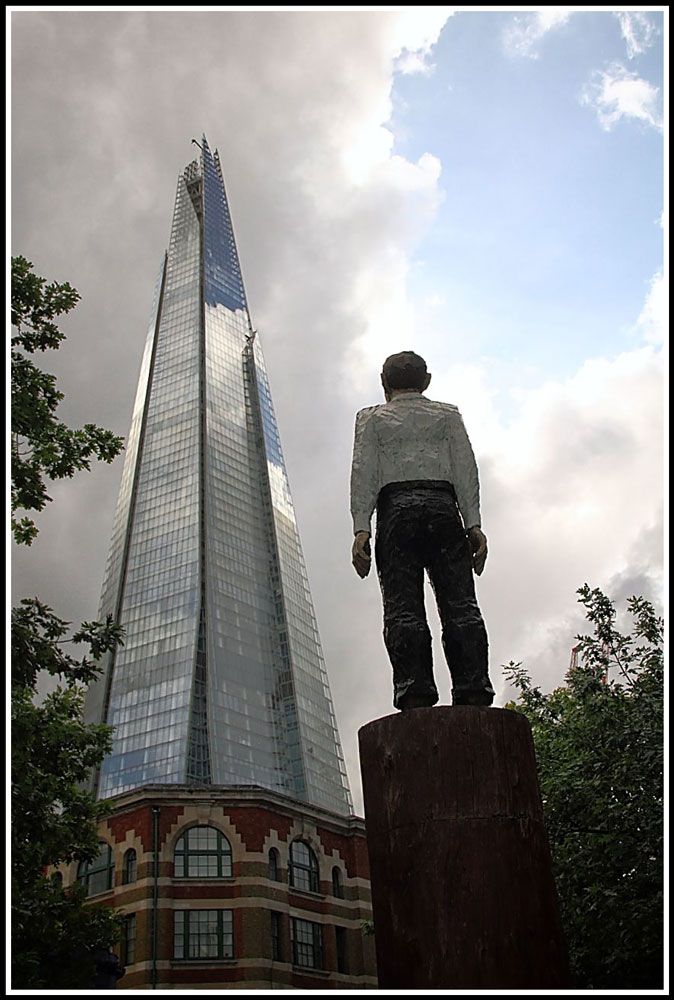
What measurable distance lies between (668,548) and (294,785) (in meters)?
71.0

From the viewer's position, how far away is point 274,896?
43.3m

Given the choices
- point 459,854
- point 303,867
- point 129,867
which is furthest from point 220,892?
point 459,854

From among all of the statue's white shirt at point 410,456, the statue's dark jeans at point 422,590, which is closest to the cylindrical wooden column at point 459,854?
the statue's dark jeans at point 422,590

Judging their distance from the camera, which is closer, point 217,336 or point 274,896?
point 274,896

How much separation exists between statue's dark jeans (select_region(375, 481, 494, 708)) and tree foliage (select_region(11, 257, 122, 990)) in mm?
7396

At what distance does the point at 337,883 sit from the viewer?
48719 mm

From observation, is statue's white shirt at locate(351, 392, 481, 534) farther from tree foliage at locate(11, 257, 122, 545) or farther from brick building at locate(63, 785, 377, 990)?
brick building at locate(63, 785, 377, 990)

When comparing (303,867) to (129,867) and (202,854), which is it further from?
(129,867)

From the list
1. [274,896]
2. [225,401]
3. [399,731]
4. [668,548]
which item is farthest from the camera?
[225,401]

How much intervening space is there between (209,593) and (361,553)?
230ft

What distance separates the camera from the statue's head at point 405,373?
842 centimetres

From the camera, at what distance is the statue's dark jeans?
721 cm

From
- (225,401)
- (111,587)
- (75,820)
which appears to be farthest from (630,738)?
(225,401)

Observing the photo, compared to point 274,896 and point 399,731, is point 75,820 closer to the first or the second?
point 399,731
